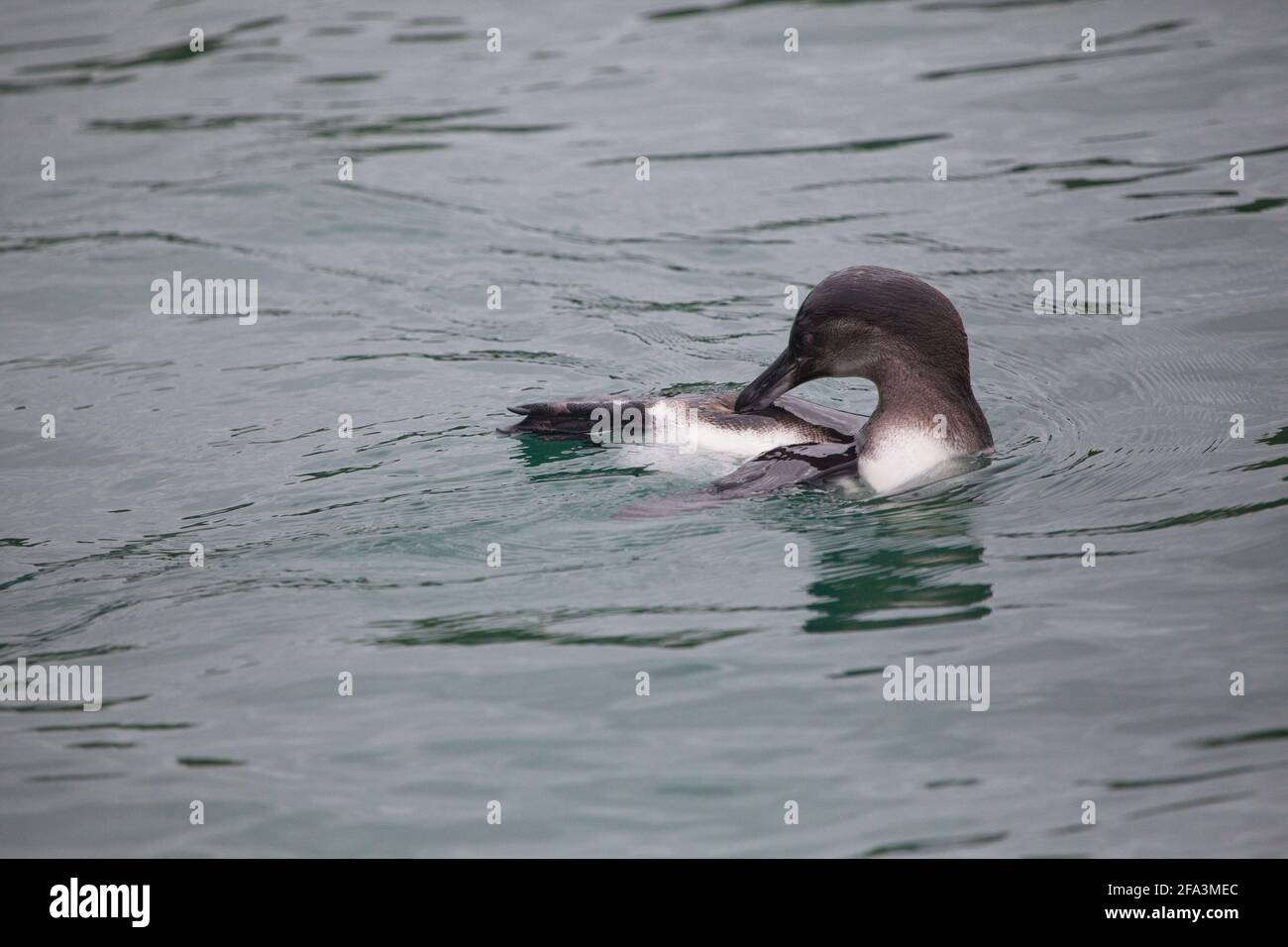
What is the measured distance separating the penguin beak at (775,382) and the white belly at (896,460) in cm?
48

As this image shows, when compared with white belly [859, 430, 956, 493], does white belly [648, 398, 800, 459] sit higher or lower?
higher

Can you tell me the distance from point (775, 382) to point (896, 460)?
0.69 metres

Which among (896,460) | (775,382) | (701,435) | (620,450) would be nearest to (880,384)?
(896,460)

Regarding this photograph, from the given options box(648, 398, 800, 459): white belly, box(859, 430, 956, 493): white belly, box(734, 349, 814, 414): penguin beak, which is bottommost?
box(859, 430, 956, 493): white belly

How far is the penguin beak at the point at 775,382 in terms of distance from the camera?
24.8 feet

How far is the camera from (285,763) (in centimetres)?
557

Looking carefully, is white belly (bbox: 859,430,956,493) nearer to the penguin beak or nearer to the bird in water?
the bird in water

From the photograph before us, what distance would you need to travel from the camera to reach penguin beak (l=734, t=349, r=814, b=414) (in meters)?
7.56

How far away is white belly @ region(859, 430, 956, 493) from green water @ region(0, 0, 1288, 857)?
19 cm

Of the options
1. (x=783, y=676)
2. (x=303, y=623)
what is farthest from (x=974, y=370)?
(x=303, y=623)

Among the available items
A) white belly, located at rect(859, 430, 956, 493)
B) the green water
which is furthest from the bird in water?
the green water

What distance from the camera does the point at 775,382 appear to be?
762 centimetres

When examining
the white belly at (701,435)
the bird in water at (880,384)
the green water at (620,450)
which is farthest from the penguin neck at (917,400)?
the white belly at (701,435)

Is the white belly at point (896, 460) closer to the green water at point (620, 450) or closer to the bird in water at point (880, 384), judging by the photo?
the bird in water at point (880, 384)
